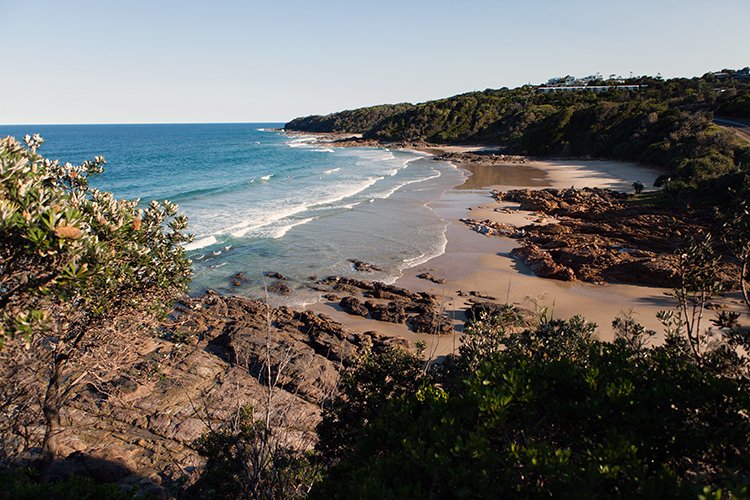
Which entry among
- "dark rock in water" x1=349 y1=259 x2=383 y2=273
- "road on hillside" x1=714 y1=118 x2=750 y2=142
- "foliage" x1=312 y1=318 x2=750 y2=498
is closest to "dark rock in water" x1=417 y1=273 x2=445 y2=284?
"dark rock in water" x1=349 y1=259 x2=383 y2=273

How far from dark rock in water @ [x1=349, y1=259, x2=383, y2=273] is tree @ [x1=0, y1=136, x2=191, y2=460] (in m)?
13.1

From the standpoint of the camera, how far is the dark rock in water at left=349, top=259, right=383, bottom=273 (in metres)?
20.0

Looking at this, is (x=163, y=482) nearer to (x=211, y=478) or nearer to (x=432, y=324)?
(x=211, y=478)

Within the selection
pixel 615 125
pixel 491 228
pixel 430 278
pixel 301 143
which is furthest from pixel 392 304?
pixel 301 143

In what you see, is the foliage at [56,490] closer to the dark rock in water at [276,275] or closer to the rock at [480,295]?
the rock at [480,295]

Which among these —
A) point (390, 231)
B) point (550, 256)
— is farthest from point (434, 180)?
point (550, 256)

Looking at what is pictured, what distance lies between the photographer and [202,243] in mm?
23812

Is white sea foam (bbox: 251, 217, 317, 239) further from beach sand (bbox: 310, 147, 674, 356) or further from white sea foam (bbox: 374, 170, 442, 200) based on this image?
white sea foam (bbox: 374, 170, 442, 200)

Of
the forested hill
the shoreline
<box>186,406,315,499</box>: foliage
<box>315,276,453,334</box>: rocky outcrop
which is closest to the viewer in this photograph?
<box>186,406,315,499</box>: foliage

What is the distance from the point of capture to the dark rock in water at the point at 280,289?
17.7 metres

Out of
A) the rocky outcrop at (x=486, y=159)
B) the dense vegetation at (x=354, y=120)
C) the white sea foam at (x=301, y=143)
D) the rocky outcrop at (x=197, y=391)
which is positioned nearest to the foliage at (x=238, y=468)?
the rocky outcrop at (x=197, y=391)

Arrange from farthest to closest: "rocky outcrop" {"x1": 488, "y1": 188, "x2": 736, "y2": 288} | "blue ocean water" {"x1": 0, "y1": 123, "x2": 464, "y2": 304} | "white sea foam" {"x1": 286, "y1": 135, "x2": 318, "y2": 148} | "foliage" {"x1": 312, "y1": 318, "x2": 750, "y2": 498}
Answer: "white sea foam" {"x1": 286, "y1": 135, "x2": 318, "y2": 148}, "blue ocean water" {"x1": 0, "y1": 123, "x2": 464, "y2": 304}, "rocky outcrop" {"x1": 488, "y1": 188, "x2": 736, "y2": 288}, "foliage" {"x1": 312, "y1": 318, "x2": 750, "y2": 498}

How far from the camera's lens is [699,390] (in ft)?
14.0

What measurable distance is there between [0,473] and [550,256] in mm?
19184
